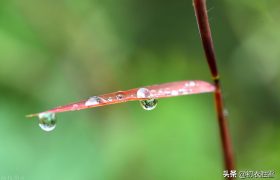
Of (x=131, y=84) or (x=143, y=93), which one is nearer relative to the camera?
(x=143, y=93)

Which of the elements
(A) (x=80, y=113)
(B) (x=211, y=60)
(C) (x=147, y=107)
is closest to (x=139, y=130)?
(A) (x=80, y=113)

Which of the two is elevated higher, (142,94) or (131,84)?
(131,84)

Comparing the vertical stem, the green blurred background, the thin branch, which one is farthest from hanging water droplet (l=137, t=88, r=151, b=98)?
the green blurred background

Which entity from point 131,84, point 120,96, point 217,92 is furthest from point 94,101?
point 131,84

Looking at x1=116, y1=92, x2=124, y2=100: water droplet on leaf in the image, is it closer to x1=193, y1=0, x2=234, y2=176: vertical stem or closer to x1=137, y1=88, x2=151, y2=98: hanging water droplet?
x1=137, y1=88, x2=151, y2=98: hanging water droplet

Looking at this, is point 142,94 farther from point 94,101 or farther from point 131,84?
point 131,84

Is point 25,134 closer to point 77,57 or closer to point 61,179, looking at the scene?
point 61,179

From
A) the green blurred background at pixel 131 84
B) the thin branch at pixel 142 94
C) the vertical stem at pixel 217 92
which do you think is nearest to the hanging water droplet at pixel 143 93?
the thin branch at pixel 142 94
